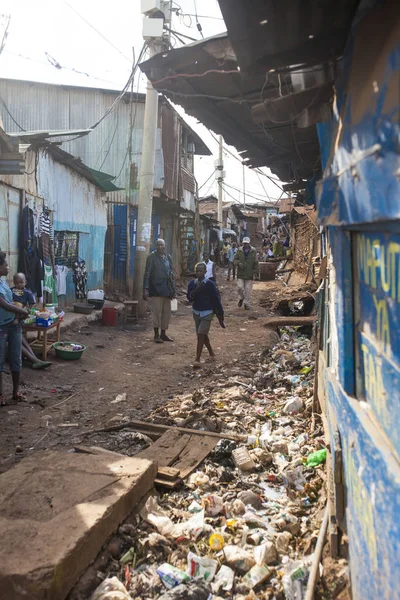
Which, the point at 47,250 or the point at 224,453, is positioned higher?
the point at 47,250

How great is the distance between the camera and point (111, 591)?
8.75ft

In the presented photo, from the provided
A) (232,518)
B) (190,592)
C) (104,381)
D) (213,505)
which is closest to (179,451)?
(213,505)

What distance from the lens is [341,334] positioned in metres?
2.79

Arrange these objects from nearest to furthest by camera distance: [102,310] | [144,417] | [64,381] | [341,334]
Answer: [341,334]
[144,417]
[64,381]
[102,310]

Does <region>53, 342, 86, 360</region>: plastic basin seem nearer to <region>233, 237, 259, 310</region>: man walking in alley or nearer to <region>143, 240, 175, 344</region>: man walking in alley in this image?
<region>143, 240, 175, 344</region>: man walking in alley

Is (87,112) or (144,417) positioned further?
(87,112)

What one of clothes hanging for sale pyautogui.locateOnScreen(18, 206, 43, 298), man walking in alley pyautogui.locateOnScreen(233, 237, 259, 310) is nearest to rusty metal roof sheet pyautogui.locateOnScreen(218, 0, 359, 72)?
clothes hanging for sale pyautogui.locateOnScreen(18, 206, 43, 298)

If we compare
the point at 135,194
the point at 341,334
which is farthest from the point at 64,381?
the point at 135,194

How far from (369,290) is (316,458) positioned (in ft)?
7.91

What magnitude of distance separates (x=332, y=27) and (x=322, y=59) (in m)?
0.35

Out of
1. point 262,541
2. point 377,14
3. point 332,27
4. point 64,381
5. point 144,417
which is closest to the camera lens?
point 377,14

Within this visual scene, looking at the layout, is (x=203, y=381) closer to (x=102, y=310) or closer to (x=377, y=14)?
(x=102, y=310)

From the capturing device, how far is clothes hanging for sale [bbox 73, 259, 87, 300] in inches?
487

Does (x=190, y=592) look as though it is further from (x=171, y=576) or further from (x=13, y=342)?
(x=13, y=342)
